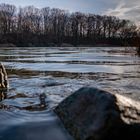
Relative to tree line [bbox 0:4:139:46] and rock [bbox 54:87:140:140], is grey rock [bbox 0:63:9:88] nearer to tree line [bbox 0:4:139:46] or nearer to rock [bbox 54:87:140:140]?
rock [bbox 54:87:140:140]

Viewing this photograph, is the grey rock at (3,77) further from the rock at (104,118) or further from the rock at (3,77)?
the rock at (104,118)

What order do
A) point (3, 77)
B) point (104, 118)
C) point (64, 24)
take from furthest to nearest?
point (64, 24), point (3, 77), point (104, 118)

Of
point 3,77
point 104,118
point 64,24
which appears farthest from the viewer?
point 64,24

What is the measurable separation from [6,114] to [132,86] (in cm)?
620

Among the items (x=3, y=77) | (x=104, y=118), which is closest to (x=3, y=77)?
(x=3, y=77)

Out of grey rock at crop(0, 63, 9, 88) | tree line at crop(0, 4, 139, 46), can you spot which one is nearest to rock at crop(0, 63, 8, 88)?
grey rock at crop(0, 63, 9, 88)

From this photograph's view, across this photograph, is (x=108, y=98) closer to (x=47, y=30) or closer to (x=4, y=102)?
(x=4, y=102)

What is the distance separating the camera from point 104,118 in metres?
4.82

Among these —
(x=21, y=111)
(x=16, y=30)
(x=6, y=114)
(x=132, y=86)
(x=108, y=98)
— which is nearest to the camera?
(x=108, y=98)

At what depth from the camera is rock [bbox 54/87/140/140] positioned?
4.80 m

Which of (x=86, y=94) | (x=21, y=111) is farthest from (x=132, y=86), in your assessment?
(x=86, y=94)

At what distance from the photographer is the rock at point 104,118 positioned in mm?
4805

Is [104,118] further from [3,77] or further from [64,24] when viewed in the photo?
[64,24]

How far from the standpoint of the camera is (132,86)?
472 inches
